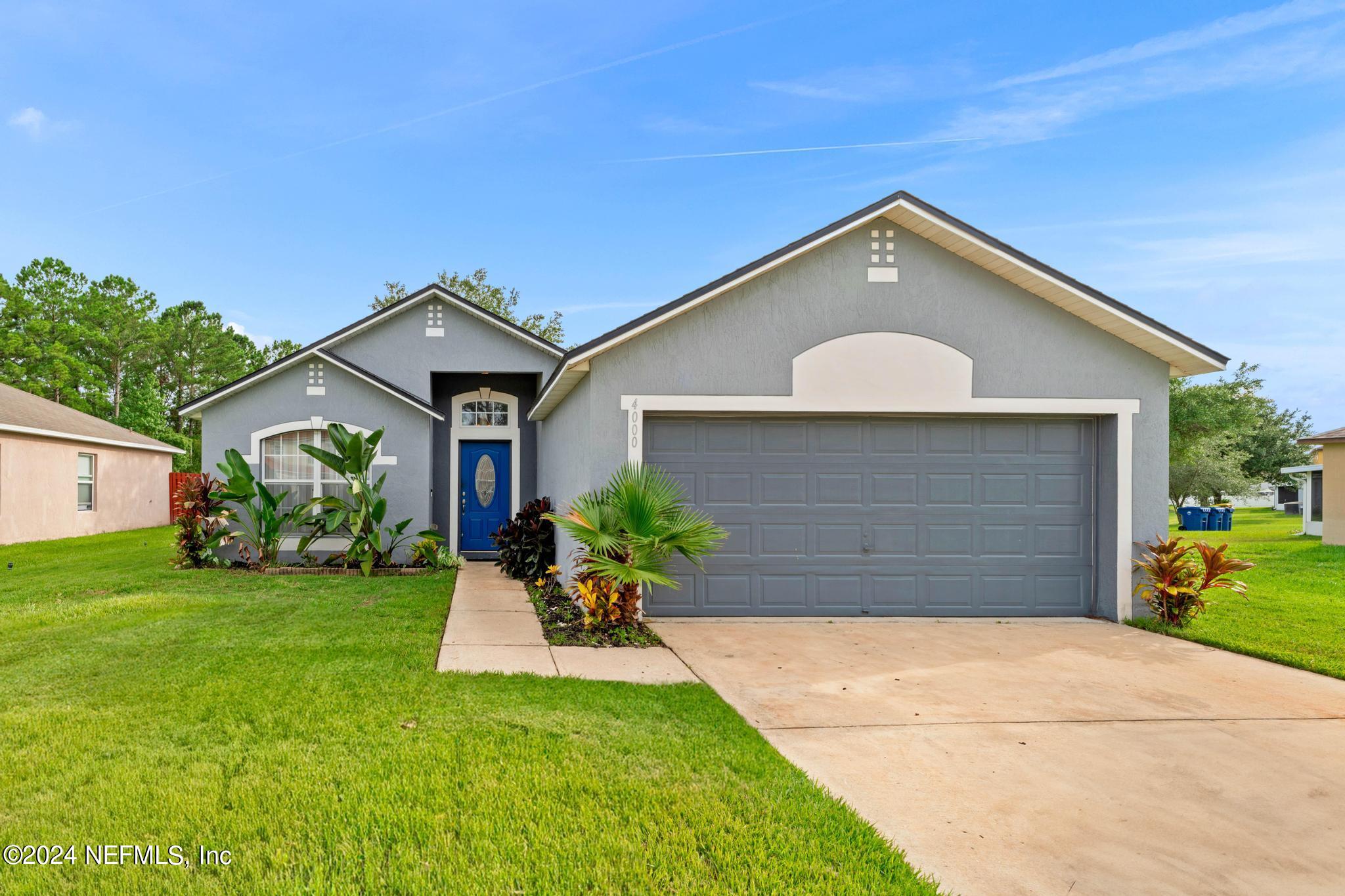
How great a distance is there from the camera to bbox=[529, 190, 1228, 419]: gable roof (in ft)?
28.9

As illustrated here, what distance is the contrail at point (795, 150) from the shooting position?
586 inches

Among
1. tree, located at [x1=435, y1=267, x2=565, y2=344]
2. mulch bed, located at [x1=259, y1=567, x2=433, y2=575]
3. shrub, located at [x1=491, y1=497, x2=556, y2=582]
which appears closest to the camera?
shrub, located at [x1=491, y1=497, x2=556, y2=582]

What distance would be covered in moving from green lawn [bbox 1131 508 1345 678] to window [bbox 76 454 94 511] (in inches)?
960

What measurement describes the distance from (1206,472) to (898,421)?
31.9 meters

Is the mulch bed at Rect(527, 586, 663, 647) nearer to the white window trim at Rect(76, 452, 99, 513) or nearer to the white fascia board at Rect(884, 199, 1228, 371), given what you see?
the white fascia board at Rect(884, 199, 1228, 371)

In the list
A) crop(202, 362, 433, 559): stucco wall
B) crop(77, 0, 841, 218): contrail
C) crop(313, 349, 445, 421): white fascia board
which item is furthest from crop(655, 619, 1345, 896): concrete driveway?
crop(77, 0, 841, 218): contrail

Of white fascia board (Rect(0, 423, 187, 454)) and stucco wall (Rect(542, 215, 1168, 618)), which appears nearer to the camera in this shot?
stucco wall (Rect(542, 215, 1168, 618))

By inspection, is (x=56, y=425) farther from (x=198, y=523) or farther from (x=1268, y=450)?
(x=1268, y=450)

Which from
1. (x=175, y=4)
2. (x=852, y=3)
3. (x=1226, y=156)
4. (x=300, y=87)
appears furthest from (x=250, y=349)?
(x=1226, y=156)

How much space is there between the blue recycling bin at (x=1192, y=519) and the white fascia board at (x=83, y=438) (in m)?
36.0

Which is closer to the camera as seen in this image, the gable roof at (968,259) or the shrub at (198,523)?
the gable roof at (968,259)

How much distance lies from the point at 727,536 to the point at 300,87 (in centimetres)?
1522

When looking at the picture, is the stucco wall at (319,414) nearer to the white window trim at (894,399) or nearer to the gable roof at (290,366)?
the gable roof at (290,366)

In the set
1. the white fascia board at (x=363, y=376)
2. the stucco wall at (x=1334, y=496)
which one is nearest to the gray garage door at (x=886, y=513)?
the white fascia board at (x=363, y=376)
